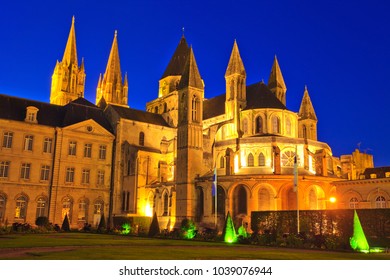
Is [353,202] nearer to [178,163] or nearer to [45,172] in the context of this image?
[178,163]

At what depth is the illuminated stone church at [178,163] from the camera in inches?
1738

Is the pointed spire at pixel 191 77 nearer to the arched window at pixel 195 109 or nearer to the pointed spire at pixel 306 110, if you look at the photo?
the arched window at pixel 195 109

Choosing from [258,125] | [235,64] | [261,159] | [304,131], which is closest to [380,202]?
[261,159]

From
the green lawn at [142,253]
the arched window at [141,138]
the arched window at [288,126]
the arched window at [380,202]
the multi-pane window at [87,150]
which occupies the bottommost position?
the green lawn at [142,253]

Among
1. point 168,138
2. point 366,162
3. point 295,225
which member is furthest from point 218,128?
point 366,162

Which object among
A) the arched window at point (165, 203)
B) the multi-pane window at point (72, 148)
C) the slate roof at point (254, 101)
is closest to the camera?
the arched window at point (165, 203)

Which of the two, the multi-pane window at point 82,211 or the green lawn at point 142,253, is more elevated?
the multi-pane window at point 82,211

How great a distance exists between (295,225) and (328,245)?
6.75 metres

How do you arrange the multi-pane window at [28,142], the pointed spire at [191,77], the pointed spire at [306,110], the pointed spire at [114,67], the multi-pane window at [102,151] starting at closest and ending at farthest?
the multi-pane window at [28,142] → the pointed spire at [191,77] → the multi-pane window at [102,151] → the pointed spire at [306,110] → the pointed spire at [114,67]

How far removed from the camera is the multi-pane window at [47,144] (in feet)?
162

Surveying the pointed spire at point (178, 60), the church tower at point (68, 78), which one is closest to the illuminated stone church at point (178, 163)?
the pointed spire at point (178, 60)

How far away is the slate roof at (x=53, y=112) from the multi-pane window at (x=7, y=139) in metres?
1.83

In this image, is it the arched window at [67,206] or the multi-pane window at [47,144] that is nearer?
the arched window at [67,206]
